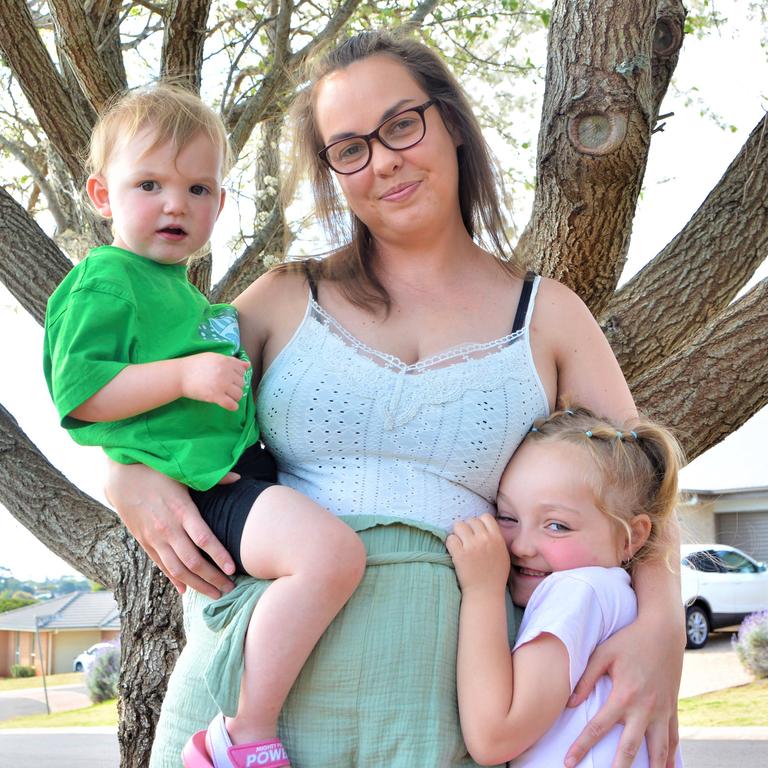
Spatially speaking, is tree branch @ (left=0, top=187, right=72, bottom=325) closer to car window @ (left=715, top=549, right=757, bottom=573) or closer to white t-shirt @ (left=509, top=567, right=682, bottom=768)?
white t-shirt @ (left=509, top=567, right=682, bottom=768)

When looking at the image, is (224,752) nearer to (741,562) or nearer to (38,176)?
(38,176)

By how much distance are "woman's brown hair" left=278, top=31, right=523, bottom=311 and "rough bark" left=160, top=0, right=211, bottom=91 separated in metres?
1.96

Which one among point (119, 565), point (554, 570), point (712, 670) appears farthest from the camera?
point (712, 670)

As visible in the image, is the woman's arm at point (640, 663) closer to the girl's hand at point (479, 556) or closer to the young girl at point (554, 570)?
the young girl at point (554, 570)

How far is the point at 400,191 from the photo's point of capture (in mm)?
1994

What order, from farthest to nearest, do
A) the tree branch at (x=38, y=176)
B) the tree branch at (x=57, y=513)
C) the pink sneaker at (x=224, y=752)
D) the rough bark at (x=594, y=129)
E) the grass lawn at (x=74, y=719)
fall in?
the grass lawn at (x=74, y=719), the tree branch at (x=38, y=176), the tree branch at (x=57, y=513), the rough bark at (x=594, y=129), the pink sneaker at (x=224, y=752)

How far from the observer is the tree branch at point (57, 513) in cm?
368

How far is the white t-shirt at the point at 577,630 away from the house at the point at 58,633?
2951cm

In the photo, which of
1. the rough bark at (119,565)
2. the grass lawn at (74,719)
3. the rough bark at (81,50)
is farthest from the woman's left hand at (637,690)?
the grass lawn at (74,719)

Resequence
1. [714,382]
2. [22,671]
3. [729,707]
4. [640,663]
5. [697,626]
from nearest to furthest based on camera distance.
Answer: [640,663], [714,382], [729,707], [697,626], [22,671]

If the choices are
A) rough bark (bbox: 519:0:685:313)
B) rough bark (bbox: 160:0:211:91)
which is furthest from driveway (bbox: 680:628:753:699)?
rough bark (bbox: 160:0:211:91)

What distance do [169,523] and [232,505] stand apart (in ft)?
0.44

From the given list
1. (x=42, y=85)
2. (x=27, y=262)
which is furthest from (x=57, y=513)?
(x=42, y=85)

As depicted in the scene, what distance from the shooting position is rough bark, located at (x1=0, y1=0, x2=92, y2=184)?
380cm
